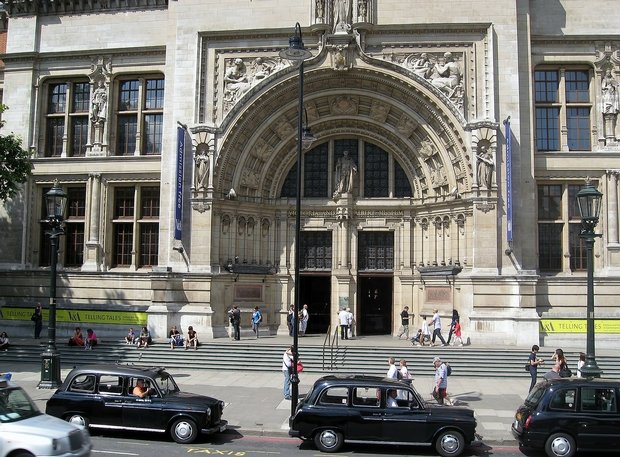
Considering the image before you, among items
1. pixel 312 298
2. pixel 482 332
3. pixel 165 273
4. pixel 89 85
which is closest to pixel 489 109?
pixel 482 332

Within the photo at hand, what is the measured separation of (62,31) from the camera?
32.4 meters

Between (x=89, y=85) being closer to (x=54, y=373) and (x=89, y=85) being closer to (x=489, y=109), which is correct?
(x=54, y=373)

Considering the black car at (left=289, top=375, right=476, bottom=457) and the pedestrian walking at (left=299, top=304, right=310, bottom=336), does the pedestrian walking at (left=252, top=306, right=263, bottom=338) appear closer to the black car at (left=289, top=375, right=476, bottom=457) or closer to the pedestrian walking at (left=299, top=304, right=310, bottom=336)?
the pedestrian walking at (left=299, top=304, right=310, bottom=336)

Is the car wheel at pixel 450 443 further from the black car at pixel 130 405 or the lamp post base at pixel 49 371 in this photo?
the lamp post base at pixel 49 371

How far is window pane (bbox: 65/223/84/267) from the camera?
32000mm

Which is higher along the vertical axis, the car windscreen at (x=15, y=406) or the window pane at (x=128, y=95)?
the window pane at (x=128, y=95)

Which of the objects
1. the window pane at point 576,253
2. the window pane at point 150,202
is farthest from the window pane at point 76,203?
the window pane at point 576,253

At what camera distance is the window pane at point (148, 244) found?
31.4 metres

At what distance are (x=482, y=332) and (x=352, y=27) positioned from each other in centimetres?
1440

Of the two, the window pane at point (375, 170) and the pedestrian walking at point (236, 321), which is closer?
the pedestrian walking at point (236, 321)

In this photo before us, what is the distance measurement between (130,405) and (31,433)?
4.06 metres

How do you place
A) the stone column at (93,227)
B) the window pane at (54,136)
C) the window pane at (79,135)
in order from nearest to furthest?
the stone column at (93,227)
the window pane at (79,135)
the window pane at (54,136)

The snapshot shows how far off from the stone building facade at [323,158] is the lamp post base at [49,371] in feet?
26.9

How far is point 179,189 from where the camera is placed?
1117 inches
